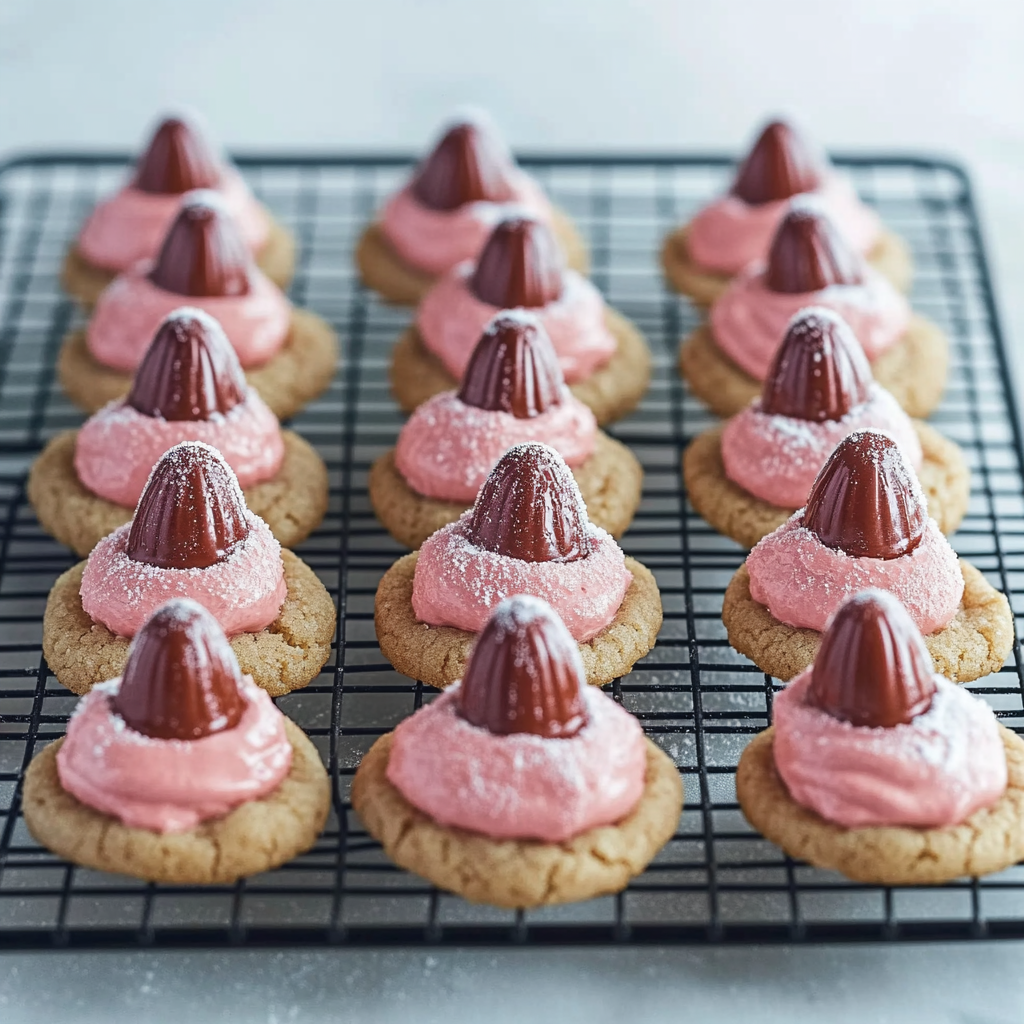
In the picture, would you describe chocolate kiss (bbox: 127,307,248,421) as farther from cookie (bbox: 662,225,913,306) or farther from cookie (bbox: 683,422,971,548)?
cookie (bbox: 662,225,913,306)

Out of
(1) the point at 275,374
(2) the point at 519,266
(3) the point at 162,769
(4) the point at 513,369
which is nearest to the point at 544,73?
(2) the point at 519,266

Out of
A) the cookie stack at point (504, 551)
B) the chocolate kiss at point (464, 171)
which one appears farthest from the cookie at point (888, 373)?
the chocolate kiss at point (464, 171)

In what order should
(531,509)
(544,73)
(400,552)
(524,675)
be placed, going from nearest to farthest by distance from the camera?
(524,675)
(531,509)
(400,552)
(544,73)

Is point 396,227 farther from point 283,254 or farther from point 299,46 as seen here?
point 299,46

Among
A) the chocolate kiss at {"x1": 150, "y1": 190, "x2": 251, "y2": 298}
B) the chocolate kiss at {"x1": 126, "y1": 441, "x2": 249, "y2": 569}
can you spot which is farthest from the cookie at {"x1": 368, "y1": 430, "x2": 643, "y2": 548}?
the chocolate kiss at {"x1": 150, "y1": 190, "x2": 251, "y2": 298}

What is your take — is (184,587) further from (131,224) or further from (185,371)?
(131,224)

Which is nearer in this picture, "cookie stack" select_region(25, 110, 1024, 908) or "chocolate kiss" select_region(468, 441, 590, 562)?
"cookie stack" select_region(25, 110, 1024, 908)

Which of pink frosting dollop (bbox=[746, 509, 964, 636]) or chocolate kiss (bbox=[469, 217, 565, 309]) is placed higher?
chocolate kiss (bbox=[469, 217, 565, 309])

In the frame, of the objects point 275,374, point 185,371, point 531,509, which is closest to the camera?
point 531,509
